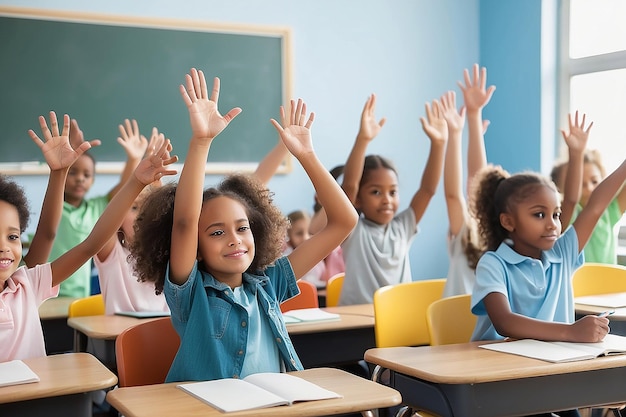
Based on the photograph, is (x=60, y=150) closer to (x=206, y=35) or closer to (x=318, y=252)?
(x=318, y=252)

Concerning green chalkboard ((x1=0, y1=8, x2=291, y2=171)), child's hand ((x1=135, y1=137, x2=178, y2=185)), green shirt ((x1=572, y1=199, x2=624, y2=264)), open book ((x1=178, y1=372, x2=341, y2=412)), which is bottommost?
open book ((x1=178, y1=372, x2=341, y2=412))

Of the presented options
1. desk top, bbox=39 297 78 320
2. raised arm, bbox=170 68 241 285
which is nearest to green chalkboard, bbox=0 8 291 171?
desk top, bbox=39 297 78 320

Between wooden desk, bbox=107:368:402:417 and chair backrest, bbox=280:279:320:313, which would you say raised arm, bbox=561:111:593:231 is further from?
wooden desk, bbox=107:368:402:417

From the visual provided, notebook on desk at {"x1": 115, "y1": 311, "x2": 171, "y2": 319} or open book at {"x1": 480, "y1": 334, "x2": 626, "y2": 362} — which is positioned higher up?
open book at {"x1": 480, "y1": 334, "x2": 626, "y2": 362}

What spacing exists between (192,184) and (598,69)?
3961mm

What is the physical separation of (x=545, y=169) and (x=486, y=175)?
2.72m

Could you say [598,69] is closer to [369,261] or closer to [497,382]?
[369,261]

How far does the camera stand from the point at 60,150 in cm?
245

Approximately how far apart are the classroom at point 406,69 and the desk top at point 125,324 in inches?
81.4

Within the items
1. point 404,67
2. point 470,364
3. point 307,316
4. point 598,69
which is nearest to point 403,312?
point 307,316

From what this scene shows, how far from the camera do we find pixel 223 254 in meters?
2.07

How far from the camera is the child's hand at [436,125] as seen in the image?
3.47m

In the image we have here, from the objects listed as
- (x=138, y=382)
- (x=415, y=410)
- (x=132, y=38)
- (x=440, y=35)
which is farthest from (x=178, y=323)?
(x=440, y=35)

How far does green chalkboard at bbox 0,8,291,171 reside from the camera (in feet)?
15.4
